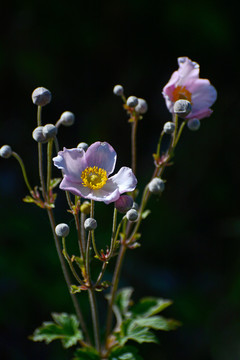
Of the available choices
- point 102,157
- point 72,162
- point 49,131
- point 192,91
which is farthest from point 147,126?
point 49,131

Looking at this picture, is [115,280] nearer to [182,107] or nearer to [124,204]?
[124,204]

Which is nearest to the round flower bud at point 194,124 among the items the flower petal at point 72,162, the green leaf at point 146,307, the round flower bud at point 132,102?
the round flower bud at point 132,102

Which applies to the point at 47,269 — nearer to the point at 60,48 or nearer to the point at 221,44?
the point at 60,48

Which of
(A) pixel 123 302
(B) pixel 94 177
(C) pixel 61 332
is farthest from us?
(A) pixel 123 302

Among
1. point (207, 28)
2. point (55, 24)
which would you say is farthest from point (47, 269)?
point (207, 28)

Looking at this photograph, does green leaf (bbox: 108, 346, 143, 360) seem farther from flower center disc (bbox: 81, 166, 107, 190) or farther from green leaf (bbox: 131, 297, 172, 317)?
flower center disc (bbox: 81, 166, 107, 190)

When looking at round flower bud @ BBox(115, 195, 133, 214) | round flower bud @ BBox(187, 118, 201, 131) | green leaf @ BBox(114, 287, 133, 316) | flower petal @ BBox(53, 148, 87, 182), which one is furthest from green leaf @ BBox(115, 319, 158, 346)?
round flower bud @ BBox(187, 118, 201, 131)
